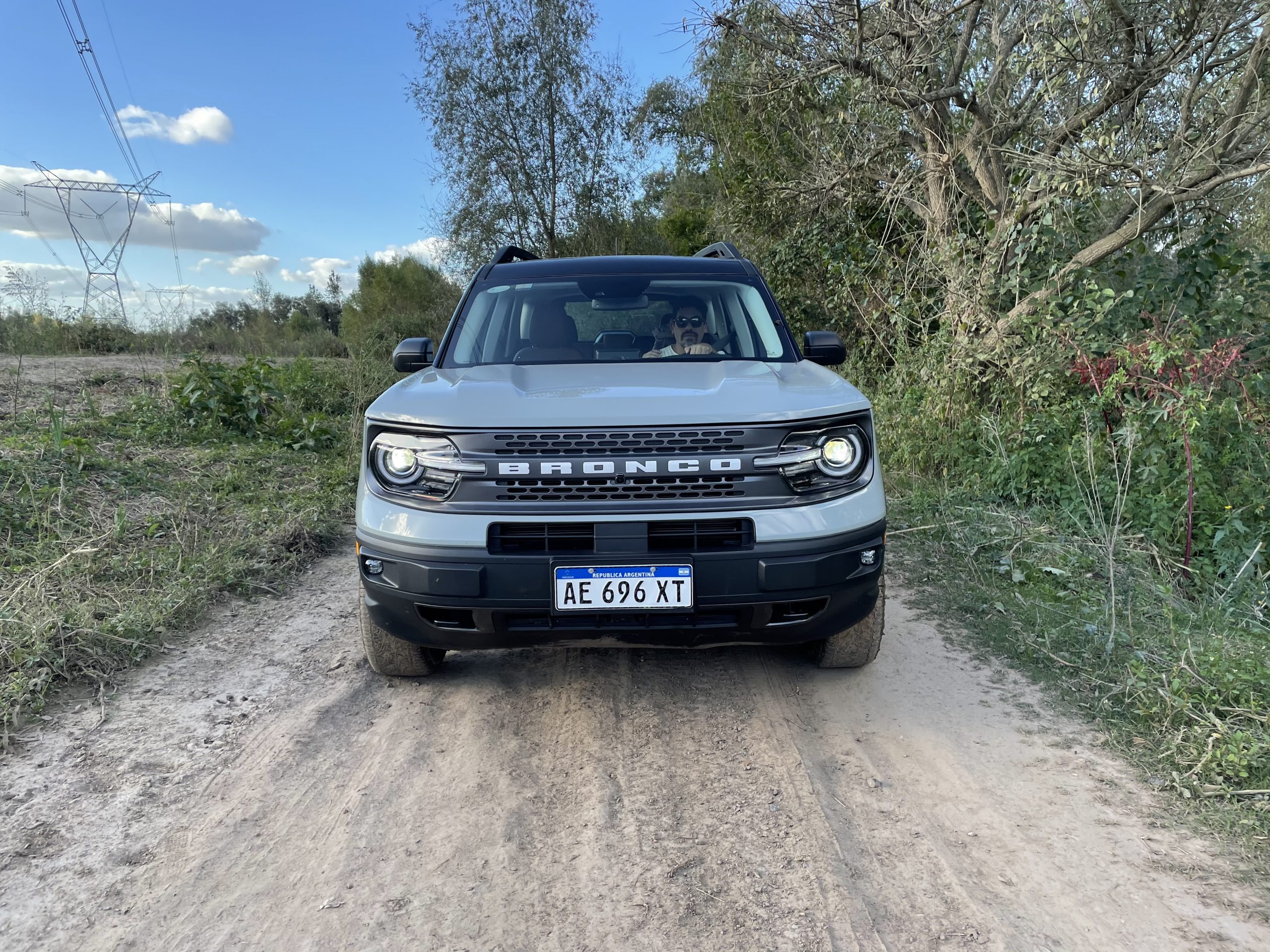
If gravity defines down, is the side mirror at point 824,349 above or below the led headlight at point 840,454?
above

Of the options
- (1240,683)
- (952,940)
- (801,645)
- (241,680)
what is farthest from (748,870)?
(241,680)

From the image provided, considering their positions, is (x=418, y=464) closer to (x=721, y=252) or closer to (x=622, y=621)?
(x=622, y=621)

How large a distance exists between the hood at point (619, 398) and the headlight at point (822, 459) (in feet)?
0.26

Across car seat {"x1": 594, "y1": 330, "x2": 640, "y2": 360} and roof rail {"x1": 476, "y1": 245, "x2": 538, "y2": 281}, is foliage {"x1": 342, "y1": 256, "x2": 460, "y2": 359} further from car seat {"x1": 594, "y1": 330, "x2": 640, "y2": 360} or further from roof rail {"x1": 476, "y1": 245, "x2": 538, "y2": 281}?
car seat {"x1": 594, "y1": 330, "x2": 640, "y2": 360}

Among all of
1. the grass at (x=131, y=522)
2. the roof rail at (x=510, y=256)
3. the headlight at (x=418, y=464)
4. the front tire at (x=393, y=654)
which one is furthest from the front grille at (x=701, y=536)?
the grass at (x=131, y=522)

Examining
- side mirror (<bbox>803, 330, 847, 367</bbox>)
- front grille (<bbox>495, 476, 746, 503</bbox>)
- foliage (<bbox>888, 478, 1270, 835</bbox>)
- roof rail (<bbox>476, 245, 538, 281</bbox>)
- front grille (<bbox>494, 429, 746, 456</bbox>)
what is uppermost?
roof rail (<bbox>476, 245, 538, 281</bbox>)

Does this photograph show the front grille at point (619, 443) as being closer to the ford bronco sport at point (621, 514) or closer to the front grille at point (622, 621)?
the ford bronco sport at point (621, 514)

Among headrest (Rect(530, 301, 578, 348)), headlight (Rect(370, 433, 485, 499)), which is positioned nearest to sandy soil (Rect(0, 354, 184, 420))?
headrest (Rect(530, 301, 578, 348))

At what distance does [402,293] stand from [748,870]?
80.8ft

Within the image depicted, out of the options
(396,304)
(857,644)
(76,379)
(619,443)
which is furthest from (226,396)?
(396,304)

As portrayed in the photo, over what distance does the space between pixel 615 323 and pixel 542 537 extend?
1.59 meters

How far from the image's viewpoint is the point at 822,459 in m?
2.85

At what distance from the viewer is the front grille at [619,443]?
2.76m

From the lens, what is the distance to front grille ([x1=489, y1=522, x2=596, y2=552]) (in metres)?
2.72
